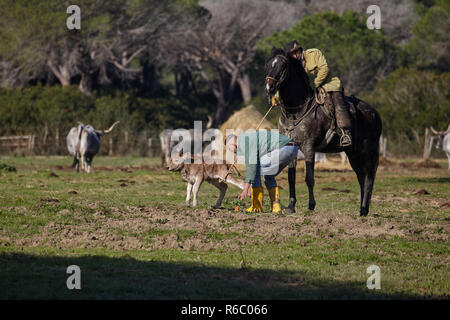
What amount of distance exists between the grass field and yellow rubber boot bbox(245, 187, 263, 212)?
94 centimetres

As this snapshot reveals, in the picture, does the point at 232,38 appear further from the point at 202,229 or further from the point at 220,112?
the point at 202,229

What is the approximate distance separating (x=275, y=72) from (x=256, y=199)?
2.66 metres

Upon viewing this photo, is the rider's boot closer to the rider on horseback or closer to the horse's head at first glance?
the rider on horseback

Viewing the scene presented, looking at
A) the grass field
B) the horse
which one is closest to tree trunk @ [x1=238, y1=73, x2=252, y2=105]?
the grass field

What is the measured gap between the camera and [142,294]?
729 cm

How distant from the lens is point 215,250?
10.1m

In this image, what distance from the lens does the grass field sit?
768 centimetres

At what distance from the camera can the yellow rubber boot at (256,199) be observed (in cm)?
1363

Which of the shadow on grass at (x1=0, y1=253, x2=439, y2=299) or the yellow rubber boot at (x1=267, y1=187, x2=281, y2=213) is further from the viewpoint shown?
the yellow rubber boot at (x1=267, y1=187, x2=281, y2=213)

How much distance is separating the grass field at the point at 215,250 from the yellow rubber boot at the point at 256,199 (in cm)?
94

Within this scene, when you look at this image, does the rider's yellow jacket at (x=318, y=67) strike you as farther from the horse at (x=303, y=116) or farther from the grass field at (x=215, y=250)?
the grass field at (x=215, y=250)

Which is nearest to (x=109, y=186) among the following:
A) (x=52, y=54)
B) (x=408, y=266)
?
(x=408, y=266)

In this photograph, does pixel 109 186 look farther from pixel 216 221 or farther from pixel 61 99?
pixel 61 99

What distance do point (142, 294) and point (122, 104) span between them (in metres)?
42.1
